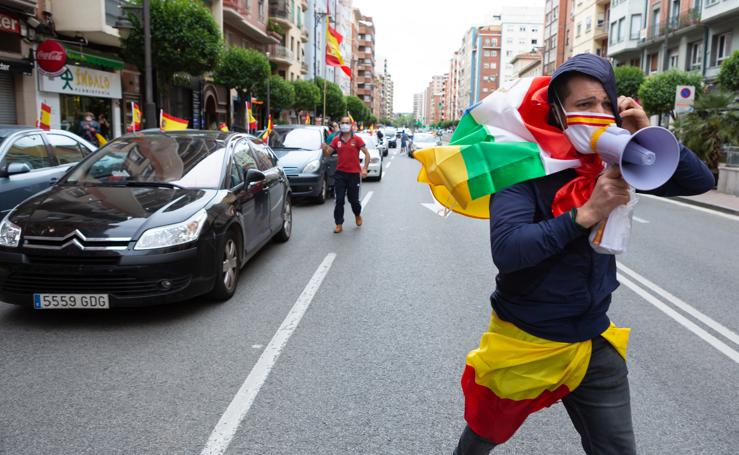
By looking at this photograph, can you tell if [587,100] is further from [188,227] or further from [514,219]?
[188,227]

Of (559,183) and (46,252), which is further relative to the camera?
(46,252)

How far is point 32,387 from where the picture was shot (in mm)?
4035

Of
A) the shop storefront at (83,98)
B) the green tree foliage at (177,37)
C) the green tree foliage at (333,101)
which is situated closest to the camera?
the green tree foliage at (177,37)

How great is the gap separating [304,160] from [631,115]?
1230 centimetres

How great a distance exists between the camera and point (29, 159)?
26.8ft

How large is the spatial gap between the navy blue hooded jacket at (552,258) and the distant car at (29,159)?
701 centimetres

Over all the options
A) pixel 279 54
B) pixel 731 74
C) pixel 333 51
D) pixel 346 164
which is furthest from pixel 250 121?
pixel 279 54

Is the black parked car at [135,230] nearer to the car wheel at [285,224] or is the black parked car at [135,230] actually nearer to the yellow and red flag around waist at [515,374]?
the car wheel at [285,224]

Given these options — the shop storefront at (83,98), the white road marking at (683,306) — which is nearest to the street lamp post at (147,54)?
the shop storefront at (83,98)

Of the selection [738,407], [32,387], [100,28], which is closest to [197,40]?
[100,28]

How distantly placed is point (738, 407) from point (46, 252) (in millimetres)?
4974

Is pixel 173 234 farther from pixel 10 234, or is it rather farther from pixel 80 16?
pixel 80 16

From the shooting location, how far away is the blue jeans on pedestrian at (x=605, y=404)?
83.6 inches

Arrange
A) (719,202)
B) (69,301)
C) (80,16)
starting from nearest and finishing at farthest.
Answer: (69,301) → (719,202) → (80,16)
